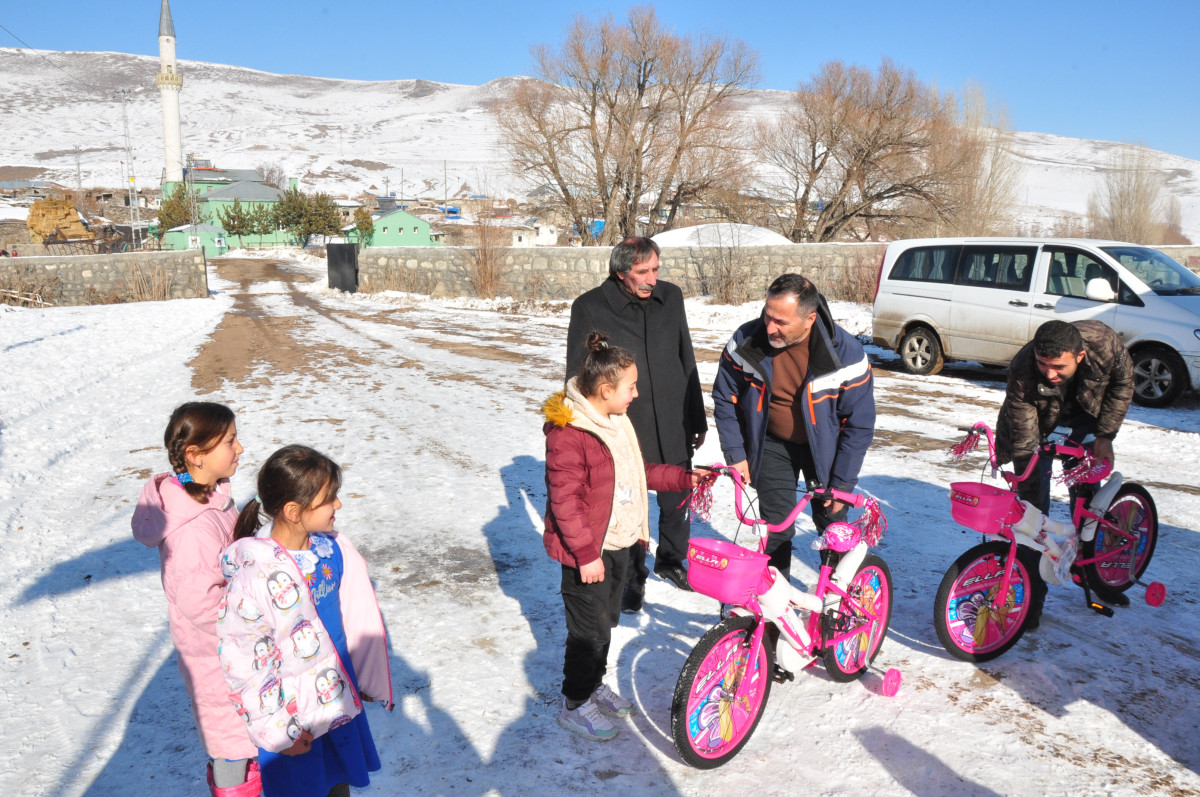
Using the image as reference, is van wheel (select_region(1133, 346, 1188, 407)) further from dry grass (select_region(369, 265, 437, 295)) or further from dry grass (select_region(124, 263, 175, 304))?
dry grass (select_region(124, 263, 175, 304))

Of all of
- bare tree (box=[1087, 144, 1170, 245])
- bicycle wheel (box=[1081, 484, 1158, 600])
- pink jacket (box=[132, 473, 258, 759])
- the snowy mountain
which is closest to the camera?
pink jacket (box=[132, 473, 258, 759])

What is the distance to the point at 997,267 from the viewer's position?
9.93 m

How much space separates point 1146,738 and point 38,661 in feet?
14.8

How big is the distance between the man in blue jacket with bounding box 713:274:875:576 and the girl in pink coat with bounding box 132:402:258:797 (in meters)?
1.97

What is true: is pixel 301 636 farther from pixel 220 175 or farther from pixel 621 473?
pixel 220 175

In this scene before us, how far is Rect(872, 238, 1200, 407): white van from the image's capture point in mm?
8531

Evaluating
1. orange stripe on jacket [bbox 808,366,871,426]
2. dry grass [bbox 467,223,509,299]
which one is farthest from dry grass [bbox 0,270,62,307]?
orange stripe on jacket [bbox 808,366,871,426]

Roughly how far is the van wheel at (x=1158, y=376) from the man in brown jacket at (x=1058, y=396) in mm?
6064

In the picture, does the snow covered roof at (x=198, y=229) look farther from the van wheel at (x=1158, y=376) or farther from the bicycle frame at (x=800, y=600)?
the bicycle frame at (x=800, y=600)

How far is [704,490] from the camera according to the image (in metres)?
2.80

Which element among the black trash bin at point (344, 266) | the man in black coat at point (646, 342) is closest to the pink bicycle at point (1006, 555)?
the man in black coat at point (646, 342)

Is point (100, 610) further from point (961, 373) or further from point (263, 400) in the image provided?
point (961, 373)

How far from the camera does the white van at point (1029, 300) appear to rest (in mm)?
8531

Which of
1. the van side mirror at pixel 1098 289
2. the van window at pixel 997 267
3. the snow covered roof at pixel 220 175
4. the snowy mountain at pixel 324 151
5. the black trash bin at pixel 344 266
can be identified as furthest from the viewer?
the snowy mountain at pixel 324 151
